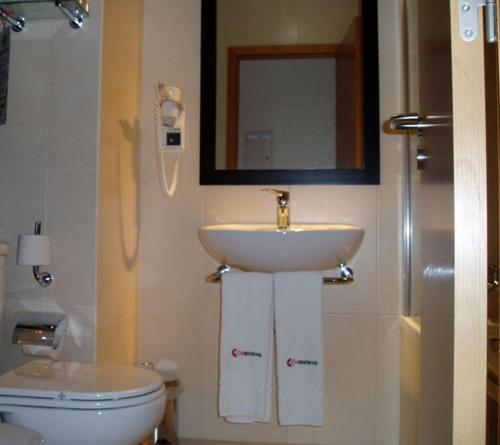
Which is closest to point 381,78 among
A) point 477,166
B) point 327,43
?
point 327,43

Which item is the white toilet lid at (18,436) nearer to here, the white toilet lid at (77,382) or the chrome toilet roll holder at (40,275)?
the white toilet lid at (77,382)

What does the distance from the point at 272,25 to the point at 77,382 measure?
56.7 inches

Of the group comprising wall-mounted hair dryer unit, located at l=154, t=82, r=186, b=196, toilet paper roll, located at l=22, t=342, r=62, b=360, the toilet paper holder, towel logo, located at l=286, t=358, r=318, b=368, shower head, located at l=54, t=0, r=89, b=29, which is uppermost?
shower head, located at l=54, t=0, r=89, b=29

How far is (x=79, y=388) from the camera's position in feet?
3.34

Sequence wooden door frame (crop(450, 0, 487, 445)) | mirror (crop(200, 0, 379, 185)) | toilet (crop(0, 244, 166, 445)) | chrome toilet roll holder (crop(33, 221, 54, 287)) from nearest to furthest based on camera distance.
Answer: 1. wooden door frame (crop(450, 0, 487, 445))
2. toilet (crop(0, 244, 166, 445))
3. chrome toilet roll holder (crop(33, 221, 54, 287))
4. mirror (crop(200, 0, 379, 185))

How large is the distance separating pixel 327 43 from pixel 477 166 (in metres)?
1.17

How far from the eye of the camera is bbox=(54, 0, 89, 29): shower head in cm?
128

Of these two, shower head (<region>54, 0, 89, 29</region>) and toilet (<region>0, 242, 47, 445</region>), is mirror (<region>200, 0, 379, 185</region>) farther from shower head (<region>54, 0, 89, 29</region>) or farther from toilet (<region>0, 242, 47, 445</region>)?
toilet (<region>0, 242, 47, 445</region>)

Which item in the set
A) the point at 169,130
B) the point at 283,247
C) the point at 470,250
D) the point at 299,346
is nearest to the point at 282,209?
the point at 283,247

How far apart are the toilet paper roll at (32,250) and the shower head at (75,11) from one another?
2.39ft

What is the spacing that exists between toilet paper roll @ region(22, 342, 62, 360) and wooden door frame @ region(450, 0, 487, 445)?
1181 millimetres

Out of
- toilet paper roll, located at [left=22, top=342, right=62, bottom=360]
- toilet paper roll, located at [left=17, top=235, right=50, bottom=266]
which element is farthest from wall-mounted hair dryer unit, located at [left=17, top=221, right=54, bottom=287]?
toilet paper roll, located at [left=22, top=342, right=62, bottom=360]

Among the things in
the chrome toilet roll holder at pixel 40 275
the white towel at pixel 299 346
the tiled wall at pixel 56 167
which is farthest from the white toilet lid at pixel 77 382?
the white towel at pixel 299 346

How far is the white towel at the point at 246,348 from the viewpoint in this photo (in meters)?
1.24
